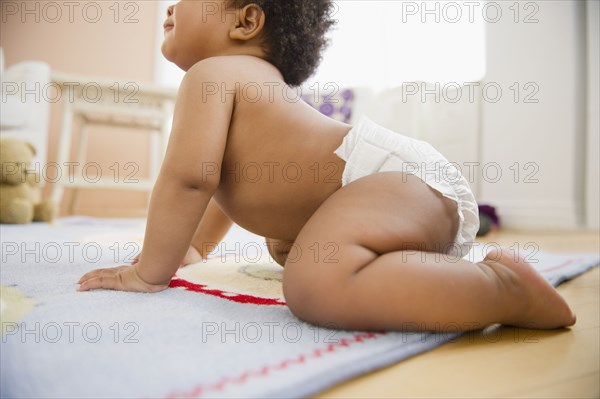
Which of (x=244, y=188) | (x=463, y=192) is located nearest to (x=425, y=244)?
(x=463, y=192)

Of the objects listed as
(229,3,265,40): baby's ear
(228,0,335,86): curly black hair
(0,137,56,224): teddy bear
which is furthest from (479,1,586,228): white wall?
(0,137,56,224): teddy bear

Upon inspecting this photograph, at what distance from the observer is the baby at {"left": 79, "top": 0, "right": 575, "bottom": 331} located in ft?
1.50

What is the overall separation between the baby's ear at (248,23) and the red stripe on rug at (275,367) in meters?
0.45

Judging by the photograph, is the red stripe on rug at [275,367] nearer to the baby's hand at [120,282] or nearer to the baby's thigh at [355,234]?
the baby's thigh at [355,234]

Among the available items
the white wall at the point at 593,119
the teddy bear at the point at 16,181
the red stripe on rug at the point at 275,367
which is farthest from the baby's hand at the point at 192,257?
the white wall at the point at 593,119

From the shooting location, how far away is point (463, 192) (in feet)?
1.90

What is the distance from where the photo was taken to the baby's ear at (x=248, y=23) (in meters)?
0.66

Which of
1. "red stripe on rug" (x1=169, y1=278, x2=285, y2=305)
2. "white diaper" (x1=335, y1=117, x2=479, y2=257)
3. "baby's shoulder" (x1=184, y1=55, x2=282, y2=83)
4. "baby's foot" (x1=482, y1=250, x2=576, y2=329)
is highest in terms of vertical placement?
"baby's shoulder" (x1=184, y1=55, x2=282, y2=83)

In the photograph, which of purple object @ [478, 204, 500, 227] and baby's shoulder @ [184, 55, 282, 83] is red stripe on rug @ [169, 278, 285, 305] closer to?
baby's shoulder @ [184, 55, 282, 83]

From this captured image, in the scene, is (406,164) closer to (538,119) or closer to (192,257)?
(192,257)

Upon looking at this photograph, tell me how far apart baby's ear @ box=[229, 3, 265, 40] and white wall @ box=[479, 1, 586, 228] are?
1.64 metres

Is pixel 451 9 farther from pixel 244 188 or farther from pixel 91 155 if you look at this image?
pixel 91 155

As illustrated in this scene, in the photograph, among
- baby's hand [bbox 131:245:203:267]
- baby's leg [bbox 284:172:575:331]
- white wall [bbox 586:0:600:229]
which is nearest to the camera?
baby's leg [bbox 284:172:575:331]

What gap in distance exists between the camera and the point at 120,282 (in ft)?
1.86
